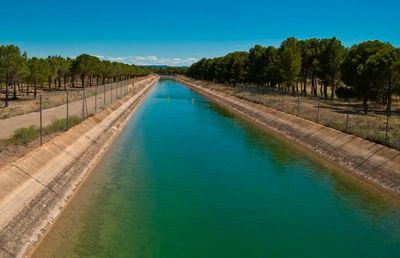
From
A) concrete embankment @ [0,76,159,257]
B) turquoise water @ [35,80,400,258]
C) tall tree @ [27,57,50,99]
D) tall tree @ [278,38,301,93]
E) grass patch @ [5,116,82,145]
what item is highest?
tall tree @ [278,38,301,93]

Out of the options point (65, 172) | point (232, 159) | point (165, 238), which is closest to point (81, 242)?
point (165, 238)

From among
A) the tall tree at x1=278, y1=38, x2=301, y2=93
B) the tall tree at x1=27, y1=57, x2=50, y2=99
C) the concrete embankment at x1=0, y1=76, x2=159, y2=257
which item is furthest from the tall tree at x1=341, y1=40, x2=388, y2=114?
the tall tree at x1=27, y1=57, x2=50, y2=99

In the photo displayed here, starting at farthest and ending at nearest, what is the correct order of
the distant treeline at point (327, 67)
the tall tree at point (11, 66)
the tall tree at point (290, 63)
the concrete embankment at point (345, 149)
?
the tall tree at point (290, 63)
the tall tree at point (11, 66)
the distant treeline at point (327, 67)
the concrete embankment at point (345, 149)

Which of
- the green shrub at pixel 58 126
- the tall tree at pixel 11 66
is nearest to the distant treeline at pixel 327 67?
the green shrub at pixel 58 126

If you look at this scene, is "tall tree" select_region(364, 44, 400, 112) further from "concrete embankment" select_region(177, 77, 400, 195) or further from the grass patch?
the grass patch

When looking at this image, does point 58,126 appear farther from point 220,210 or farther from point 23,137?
point 220,210

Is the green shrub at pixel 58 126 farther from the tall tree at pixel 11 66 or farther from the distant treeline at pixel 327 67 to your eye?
the distant treeline at pixel 327 67
